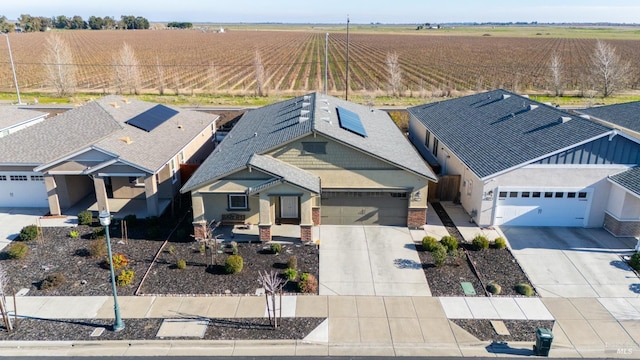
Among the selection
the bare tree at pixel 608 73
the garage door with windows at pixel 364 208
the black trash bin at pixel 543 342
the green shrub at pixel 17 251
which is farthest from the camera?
the bare tree at pixel 608 73

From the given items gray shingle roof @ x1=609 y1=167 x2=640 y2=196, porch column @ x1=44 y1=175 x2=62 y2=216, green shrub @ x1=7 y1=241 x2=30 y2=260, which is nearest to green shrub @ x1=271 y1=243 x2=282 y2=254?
green shrub @ x1=7 y1=241 x2=30 y2=260

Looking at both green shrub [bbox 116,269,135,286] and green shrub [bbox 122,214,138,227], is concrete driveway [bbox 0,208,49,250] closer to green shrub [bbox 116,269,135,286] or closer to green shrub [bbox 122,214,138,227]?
green shrub [bbox 122,214,138,227]

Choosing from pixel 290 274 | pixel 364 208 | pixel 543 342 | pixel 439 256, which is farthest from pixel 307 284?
pixel 543 342

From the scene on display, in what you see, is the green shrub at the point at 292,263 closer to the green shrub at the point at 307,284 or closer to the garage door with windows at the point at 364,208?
the green shrub at the point at 307,284

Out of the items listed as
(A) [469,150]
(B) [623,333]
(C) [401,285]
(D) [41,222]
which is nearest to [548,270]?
(B) [623,333]

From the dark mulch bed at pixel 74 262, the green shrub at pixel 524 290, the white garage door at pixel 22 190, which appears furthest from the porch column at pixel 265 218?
the white garage door at pixel 22 190

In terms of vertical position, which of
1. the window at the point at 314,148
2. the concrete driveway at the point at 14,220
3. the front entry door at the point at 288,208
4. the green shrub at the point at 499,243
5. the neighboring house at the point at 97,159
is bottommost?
the concrete driveway at the point at 14,220
